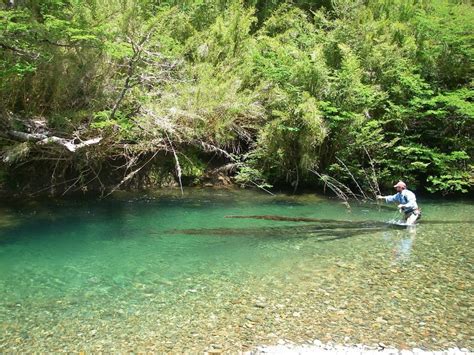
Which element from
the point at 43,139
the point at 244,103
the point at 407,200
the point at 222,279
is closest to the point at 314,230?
the point at 407,200

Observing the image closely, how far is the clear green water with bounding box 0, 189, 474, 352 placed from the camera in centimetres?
Result: 548

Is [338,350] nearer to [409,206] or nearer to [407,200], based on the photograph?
[409,206]

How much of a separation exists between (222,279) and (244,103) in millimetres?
7945

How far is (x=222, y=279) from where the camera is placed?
7238 millimetres

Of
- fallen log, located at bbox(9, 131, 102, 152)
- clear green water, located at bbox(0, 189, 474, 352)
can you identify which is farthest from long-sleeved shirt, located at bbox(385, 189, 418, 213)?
fallen log, located at bbox(9, 131, 102, 152)

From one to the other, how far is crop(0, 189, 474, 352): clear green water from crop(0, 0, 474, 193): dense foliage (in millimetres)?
2033

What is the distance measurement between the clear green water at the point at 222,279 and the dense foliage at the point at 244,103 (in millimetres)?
2033

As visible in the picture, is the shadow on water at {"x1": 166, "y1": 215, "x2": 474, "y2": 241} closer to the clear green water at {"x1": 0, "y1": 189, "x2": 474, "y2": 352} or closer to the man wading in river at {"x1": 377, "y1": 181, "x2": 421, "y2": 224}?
the clear green water at {"x1": 0, "y1": 189, "x2": 474, "y2": 352}

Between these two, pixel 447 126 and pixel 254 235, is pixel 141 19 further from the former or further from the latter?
pixel 447 126

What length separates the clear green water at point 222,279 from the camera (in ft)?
18.0

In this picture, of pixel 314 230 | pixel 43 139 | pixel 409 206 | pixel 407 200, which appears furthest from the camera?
pixel 43 139

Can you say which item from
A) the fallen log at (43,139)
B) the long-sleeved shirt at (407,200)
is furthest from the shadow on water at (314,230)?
the fallen log at (43,139)

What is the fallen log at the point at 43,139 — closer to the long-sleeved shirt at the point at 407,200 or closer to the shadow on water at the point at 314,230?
the shadow on water at the point at 314,230

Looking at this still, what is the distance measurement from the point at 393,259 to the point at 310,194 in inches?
241
